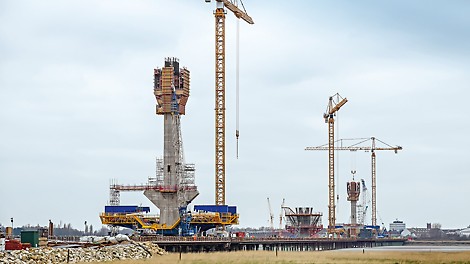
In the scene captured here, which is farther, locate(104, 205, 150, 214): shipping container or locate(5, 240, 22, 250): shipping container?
locate(104, 205, 150, 214): shipping container

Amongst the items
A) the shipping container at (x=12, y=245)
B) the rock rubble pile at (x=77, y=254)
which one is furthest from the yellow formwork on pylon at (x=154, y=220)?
the shipping container at (x=12, y=245)

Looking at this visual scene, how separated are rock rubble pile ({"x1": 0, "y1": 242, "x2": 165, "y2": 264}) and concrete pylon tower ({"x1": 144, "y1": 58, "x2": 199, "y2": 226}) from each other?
5498cm

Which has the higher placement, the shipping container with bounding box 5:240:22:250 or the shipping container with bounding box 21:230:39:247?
the shipping container with bounding box 21:230:39:247

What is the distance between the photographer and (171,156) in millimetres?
172750

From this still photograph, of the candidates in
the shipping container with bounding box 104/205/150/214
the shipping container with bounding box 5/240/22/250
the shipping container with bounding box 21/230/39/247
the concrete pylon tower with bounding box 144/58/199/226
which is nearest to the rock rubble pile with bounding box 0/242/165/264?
the shipping container with bounding box 5/240/22/250

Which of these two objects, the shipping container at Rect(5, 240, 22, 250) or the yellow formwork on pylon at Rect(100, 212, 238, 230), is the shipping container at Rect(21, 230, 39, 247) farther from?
the yellow formwork on pylon at Rect(100, 212, 238, 230)

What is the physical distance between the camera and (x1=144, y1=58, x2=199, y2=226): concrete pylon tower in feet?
567

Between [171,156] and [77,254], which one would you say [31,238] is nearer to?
[77,254]

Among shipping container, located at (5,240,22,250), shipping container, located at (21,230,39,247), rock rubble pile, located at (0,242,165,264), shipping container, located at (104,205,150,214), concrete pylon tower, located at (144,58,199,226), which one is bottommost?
rock rubble pile, located at (0,242,165,264)

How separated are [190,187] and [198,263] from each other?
8083 centimetres

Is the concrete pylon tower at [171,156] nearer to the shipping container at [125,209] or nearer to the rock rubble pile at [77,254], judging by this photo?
the shipping container at [125,209]

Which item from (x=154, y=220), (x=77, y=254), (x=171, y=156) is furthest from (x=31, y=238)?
(x=154, y=220)

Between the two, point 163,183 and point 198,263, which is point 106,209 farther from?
point 198,263

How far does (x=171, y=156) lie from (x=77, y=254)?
79.2m
